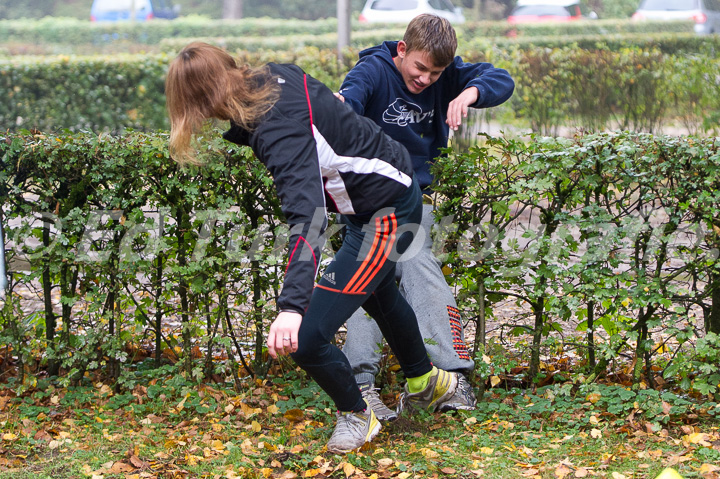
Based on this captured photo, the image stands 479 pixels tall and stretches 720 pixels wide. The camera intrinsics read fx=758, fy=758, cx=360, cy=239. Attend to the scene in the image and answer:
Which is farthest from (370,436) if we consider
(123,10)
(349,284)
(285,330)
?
(123,10)

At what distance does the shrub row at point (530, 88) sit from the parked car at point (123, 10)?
40.9 ft

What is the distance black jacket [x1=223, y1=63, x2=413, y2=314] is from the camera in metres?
2.36

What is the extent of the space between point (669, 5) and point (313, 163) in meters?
20.4

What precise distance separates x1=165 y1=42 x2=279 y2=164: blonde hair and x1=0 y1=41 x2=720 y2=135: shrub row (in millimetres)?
5419

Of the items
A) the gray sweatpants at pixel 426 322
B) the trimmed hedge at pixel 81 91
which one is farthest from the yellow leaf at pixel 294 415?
the trimmed hedge at pixel 81 91

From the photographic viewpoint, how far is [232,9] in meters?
24.9

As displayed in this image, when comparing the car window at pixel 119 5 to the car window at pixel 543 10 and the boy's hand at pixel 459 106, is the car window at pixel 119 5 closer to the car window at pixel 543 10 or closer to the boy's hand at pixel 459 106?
the car window at pixel 543 10

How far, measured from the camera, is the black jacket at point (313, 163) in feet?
7.75

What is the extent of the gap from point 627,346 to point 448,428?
0.91m

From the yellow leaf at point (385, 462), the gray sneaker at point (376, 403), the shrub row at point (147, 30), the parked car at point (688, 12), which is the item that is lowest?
the yellow leaf at point (385, 462)

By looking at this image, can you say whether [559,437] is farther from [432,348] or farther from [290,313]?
[290,313]

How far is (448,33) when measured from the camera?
3094mm

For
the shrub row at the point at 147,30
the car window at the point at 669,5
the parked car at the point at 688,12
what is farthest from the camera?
the shrub row at the point at 147,30

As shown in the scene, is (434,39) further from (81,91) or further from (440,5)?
(440,5)
